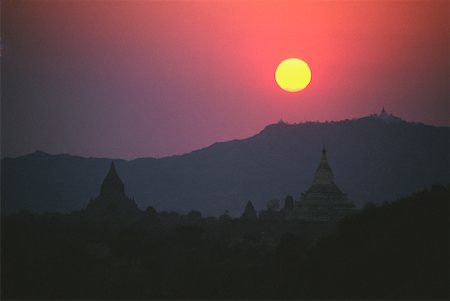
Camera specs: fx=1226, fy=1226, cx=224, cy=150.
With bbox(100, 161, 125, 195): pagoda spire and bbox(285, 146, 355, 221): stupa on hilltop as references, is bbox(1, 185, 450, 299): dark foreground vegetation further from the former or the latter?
bbox(100, 161, 125, 195): pagoda spire

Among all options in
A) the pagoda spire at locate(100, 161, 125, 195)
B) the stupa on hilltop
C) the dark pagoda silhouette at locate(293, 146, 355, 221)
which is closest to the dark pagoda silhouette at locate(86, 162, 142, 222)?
the pagoda spire at locate(100, 161, 125, 195)

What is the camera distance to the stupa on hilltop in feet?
394

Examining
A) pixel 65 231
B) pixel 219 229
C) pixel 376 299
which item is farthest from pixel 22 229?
pixel 219 229

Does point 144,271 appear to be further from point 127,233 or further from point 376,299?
point 376,299

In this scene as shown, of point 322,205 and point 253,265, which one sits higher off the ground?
point 322,205

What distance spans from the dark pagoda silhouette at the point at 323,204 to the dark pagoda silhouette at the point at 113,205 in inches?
649

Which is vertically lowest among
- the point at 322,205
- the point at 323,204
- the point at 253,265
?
the point at 253,265

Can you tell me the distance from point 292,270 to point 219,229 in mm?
46549

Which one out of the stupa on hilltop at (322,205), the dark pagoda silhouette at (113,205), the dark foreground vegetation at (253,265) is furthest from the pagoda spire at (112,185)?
the dark foreground vegetation at (253,265)

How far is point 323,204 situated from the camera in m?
124

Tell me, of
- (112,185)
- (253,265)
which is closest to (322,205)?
(112,185)

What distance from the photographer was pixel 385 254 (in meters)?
47.1

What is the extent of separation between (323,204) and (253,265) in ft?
195

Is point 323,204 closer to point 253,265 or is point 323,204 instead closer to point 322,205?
point 322,205
